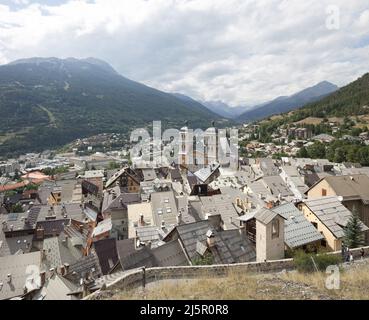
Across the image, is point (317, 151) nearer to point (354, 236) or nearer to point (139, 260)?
point (354, 236)

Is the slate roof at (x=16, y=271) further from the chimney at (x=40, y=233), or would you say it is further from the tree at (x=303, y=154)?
the tree at (x=303, y=154)

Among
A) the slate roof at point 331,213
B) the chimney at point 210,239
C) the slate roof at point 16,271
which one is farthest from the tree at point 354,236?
the slate roof at point 16,271

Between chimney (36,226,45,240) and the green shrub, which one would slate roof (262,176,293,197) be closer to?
chimney (36,226,45,240)

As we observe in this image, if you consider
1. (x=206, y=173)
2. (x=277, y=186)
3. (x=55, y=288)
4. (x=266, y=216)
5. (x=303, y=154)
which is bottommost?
(x=55, y=288)

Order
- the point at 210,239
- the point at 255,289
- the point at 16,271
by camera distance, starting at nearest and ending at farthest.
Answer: the point at 255,289 → the point at 210,239 → the point at 16,271

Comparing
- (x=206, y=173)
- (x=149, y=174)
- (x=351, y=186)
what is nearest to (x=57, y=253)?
(x=351, y=186)

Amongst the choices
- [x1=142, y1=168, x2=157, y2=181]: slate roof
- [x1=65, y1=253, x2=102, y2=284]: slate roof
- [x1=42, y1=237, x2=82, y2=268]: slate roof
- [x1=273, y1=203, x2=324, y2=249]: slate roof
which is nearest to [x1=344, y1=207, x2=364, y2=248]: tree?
[x1=273, y1=203, x2=324, y2=249]: slate roof
